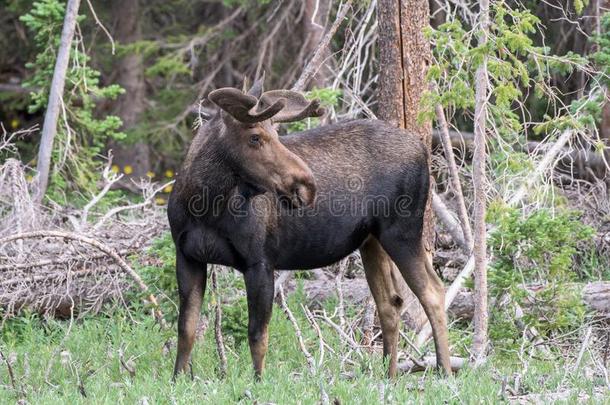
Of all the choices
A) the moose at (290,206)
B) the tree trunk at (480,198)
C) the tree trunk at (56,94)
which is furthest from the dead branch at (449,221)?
the tree trunk at (56,94)

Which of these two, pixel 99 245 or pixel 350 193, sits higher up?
pixel 350 193

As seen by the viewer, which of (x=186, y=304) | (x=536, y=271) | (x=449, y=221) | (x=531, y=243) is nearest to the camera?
(x=186, y=304)

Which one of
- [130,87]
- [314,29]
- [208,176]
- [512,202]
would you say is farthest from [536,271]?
[130,87]

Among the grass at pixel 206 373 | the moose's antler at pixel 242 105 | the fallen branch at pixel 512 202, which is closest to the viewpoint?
the grass at pixel 206 373

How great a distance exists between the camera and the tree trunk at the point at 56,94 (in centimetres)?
1251

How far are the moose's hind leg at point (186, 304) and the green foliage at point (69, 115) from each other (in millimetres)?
4883

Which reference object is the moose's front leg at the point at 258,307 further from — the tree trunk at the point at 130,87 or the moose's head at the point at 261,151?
the tree trunk at the point at 130,87

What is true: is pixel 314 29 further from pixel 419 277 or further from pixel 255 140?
pixel 255 140

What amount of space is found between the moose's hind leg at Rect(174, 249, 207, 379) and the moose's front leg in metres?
0.43

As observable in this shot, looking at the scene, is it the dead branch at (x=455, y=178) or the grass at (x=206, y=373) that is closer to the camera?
the grass at (x=206, y=373)

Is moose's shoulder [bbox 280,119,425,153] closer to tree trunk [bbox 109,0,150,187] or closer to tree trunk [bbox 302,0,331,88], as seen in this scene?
tree trunk [bbox 302,0,331,88]

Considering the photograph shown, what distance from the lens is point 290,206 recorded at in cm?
807

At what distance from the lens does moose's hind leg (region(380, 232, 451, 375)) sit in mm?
8430

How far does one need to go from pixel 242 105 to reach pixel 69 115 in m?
6.11
